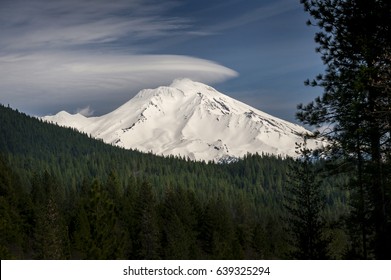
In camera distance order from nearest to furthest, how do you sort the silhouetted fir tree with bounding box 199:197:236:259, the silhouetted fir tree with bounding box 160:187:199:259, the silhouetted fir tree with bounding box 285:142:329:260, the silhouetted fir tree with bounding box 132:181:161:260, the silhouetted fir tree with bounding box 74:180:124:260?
the silhouetted fir tree with bounding box 285:142:329:260, the silhouetted fir tree with bounding box 74:180:124:260, the silhouetted fir tree with bounding box 160:187:199:259, the silhouetted fir tree with bounding box 132:181:161:260, the silhouetted fir tree with bounding box 199:197:236:259

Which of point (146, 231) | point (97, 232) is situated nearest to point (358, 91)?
point (97, 232)

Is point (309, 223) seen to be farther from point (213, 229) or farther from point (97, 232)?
point (213, 229)

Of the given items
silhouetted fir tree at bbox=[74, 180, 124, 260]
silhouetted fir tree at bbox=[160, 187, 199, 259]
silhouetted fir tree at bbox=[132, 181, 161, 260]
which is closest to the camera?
silhouetted fir tree at bbox=[74, 180, 124, 260]

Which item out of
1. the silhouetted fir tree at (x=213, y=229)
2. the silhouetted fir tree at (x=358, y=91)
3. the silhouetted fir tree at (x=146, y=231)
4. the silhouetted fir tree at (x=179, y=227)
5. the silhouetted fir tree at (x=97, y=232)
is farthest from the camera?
the silhouetted fir tree at (x=213, y=229)

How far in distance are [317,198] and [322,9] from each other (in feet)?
47.4

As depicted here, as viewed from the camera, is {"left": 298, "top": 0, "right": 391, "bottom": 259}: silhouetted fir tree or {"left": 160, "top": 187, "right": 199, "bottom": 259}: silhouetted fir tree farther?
{"left": 160, "top": 187, "right": 199, "bottom": 259}: silhouetted fir tree

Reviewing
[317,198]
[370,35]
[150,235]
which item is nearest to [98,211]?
[150,235]

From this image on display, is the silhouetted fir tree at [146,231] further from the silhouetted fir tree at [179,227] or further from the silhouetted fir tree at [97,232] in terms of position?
the silhouetted fir tree at [97,232]

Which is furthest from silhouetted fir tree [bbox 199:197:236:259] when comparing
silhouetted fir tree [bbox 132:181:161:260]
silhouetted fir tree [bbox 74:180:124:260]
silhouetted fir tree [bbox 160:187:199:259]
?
silhouetted fir tree [bbox 74:180:124:260]

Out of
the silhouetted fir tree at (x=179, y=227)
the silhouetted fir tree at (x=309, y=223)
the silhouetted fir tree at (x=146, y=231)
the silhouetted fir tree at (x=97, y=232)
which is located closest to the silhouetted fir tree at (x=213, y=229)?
the silhouetted fir tree at (x=179, y=227)

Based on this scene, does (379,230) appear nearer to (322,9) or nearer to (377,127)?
(377,127)

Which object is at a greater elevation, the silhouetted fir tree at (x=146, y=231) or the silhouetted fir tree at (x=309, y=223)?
the silhouetted fir tree at (x=146, y=231)

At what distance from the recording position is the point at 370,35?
18281 mm

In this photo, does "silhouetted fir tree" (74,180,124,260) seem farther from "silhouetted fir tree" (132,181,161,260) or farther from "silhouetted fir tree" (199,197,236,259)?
"silhouetted fir tree" (199,197,236,259)
